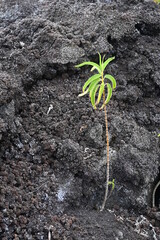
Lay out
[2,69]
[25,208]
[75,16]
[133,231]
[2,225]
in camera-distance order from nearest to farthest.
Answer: [2,225], [25,208], [133,231], [2,69], [75,16]

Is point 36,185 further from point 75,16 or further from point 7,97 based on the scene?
point 75,16

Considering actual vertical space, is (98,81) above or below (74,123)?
above

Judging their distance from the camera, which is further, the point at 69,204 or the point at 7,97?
the point at 7,97

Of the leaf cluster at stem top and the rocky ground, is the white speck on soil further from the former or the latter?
the leaf cluster at stem top

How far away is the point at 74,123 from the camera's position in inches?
85.7

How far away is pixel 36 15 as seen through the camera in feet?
9.24

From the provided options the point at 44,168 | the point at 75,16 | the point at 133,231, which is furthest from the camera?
the point at 75,16

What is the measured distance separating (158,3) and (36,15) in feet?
4.88

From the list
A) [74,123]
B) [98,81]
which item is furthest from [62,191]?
[98,81]

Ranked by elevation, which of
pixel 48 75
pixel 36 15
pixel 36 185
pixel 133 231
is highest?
pixel 36 15

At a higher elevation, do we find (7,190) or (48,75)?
(48,75)

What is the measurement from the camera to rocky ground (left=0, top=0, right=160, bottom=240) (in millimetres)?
1729

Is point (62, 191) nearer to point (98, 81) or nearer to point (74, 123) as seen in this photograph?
point (74, 123)

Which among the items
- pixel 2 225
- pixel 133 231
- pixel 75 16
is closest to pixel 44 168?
pixel 2 225
